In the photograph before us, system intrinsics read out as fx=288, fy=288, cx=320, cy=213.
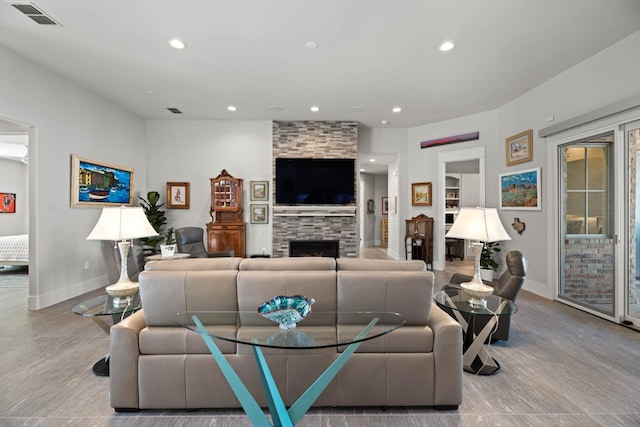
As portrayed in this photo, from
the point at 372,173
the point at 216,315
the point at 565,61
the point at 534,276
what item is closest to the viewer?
the point at 216,315

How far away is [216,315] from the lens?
5.26ft

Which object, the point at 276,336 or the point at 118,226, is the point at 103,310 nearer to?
the point at 118,226

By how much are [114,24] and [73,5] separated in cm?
31

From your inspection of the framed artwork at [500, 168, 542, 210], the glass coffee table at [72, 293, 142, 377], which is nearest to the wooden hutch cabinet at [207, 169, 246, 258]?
the glass coffee table at [72, 293, 142, 377]

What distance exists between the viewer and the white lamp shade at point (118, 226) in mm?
2262

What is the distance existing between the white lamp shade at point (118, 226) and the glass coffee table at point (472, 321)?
2.51 metres

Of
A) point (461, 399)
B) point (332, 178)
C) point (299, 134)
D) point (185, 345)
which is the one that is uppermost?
point (299, 134)

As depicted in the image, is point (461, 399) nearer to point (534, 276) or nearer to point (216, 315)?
point (216, 315)

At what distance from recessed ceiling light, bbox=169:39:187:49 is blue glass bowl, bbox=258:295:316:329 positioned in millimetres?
3023

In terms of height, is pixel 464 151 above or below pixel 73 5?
below

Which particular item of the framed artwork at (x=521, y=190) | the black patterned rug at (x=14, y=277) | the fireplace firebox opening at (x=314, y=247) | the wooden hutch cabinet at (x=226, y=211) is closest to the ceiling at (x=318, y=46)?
the framed artwork at (x=521, y=190)

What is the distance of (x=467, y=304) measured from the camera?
2.28 meters

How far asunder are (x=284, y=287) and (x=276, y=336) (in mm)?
491

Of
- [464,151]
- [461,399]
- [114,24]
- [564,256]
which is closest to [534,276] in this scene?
[564,256]
